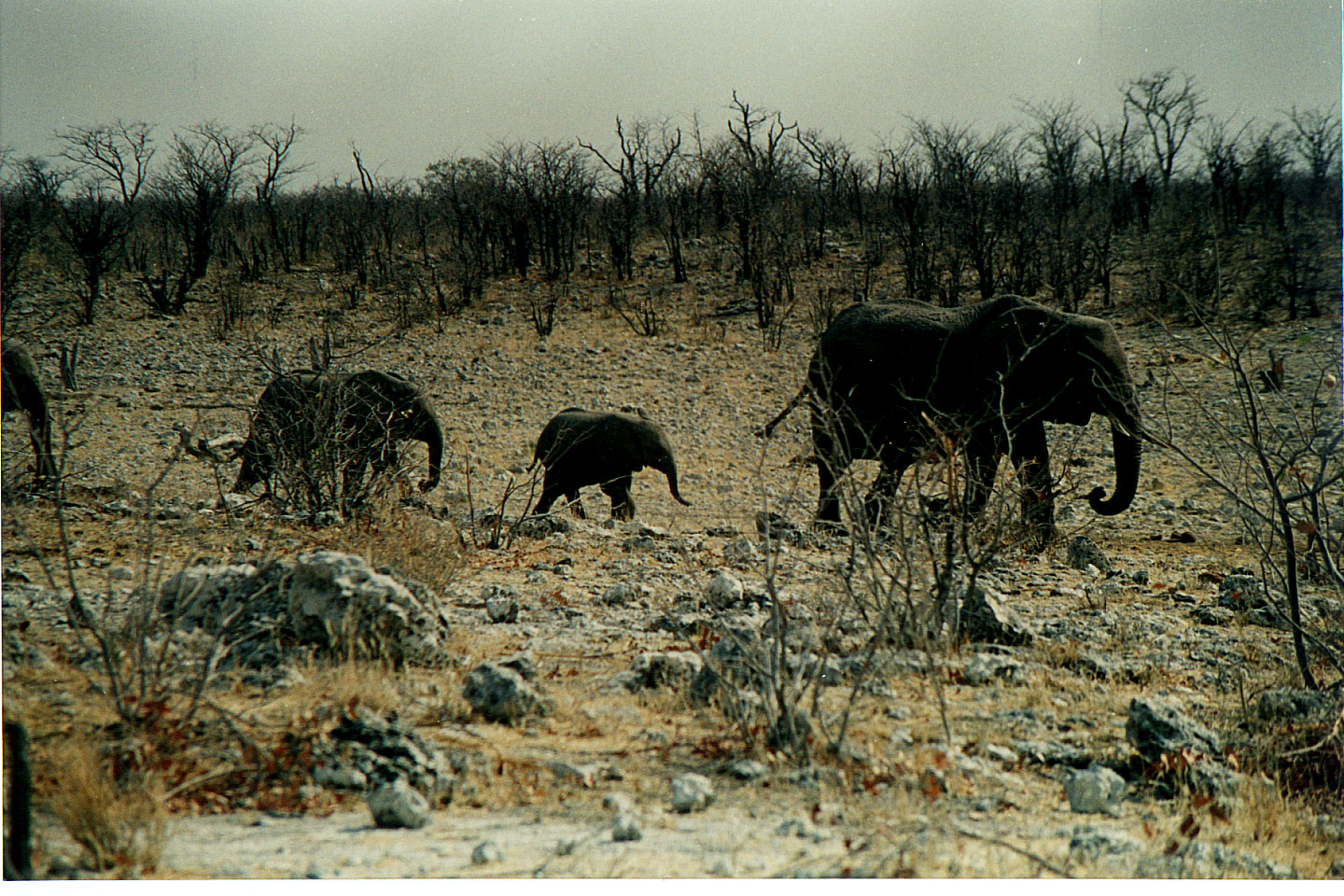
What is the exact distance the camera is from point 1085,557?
7.52 meters

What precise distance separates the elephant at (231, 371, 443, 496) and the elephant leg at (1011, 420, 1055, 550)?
4.44m

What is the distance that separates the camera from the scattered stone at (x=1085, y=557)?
744 cm

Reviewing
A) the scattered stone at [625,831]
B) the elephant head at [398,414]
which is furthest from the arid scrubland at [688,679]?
the elephant head at [398,414]

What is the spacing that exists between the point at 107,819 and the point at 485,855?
1.04 metres

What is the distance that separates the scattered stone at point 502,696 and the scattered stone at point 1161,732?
223cm

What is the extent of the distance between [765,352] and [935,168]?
25.8 ft

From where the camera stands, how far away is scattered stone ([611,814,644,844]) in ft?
10.2

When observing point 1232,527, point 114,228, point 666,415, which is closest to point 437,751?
point 1232,527

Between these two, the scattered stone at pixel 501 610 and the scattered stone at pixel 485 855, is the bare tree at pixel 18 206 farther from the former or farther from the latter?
the scattered stone at pixel 485 855

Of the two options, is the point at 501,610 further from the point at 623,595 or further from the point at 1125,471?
the point at 1125,471

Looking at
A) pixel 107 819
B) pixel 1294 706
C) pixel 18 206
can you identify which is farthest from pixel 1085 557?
pixel 18 206

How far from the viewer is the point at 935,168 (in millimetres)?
22547

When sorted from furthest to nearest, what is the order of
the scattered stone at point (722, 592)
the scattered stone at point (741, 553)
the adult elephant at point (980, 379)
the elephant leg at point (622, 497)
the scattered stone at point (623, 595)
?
1. the elephant leg at point (622, 497)
2. the adult elephant at point (980, 379)
3. the scattered stone at point (741, 553)
4. the scattered stone at point (623, 595)
5. the scattered stone at point (722, 592)
